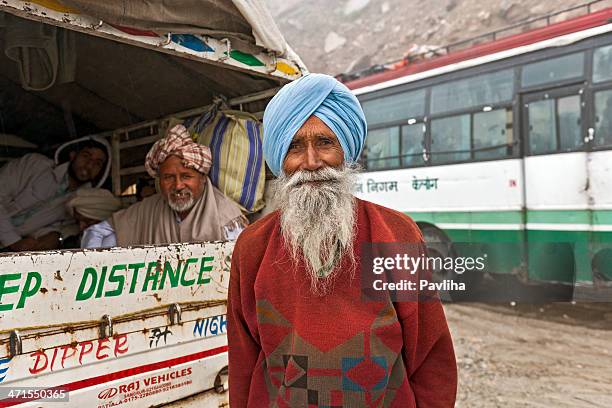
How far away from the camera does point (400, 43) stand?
86.3 feet

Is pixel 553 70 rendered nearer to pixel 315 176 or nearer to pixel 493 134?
pixel 493 134

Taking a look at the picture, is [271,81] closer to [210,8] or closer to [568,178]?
[210,8]

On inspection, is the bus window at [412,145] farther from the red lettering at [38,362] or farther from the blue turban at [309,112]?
the red lettering at [38,362]

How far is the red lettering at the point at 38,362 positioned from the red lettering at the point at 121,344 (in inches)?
10.5

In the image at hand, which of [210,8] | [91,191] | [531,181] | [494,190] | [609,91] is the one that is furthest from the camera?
[494,190]

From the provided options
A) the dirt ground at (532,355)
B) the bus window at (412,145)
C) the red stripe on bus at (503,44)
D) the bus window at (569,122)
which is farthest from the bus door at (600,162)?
the bus window at (412,145)

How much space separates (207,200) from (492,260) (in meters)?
5.06

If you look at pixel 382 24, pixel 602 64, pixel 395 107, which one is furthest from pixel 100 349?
pixel 382 24

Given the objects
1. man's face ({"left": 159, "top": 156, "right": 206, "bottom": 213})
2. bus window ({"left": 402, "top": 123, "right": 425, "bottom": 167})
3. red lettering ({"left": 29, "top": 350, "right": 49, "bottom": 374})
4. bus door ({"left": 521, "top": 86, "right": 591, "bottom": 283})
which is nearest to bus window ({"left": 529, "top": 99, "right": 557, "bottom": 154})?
bus door ({"left": 521, "top": 86, "right": 591, "bottom": 283})

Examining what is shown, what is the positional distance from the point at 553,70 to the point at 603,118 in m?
0.88

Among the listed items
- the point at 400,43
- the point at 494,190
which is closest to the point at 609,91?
the point at 494,190

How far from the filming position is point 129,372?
1.92m

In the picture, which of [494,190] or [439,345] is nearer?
[439,345]

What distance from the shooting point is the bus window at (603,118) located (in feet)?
17.4
